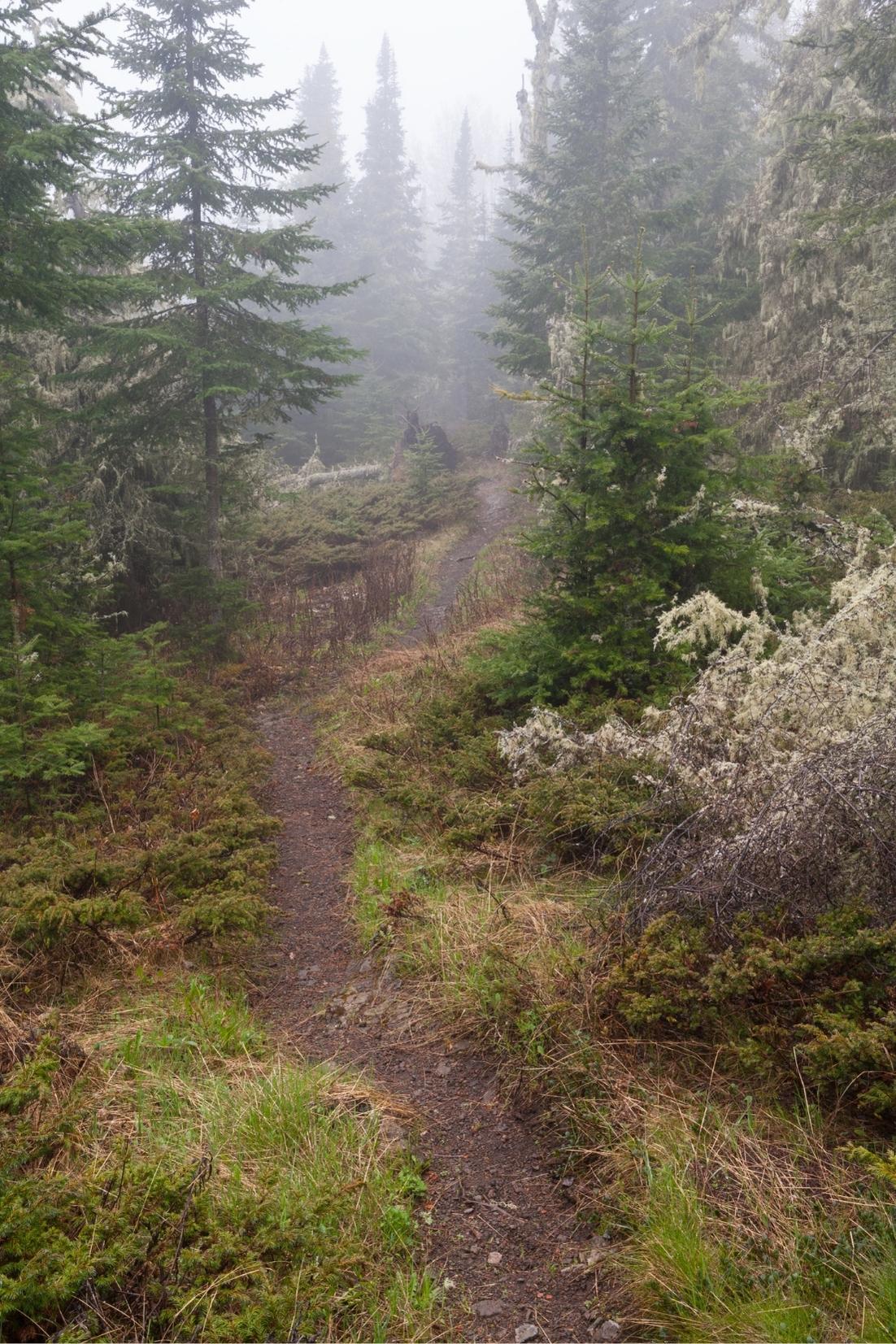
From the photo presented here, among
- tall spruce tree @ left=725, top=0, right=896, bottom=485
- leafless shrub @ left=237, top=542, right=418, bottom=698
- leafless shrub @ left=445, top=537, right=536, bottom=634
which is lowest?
leafless shrub @ left=237, top=542, right=418, bottom=698

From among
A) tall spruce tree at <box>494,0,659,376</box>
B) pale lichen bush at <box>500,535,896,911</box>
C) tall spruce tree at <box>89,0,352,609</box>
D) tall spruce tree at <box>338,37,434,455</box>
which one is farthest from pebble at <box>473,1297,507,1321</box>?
tall spruce tree at <box>338,37,434,455</box>

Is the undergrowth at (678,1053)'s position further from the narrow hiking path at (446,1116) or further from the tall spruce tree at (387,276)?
the tall spruce tree at (387,276)

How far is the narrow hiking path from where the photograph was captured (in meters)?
2.90

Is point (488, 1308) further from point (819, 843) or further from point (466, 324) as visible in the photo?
point (466, 324)

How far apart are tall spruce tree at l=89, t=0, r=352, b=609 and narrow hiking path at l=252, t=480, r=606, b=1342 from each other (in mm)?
7980

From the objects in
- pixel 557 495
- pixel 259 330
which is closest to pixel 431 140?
pixel 259 330

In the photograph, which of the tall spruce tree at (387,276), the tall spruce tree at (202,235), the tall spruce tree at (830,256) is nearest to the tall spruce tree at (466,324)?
the tall spruce tree at (387,276)

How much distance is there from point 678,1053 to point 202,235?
43.4 ft

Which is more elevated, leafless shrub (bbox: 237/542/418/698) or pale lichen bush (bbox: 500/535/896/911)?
pale lichen bush (bbox: 500/535/896/911)

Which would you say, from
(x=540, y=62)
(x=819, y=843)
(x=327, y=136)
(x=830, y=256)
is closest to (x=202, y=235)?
(x=830, y=256)

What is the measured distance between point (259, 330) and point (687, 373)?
7729 millimetres

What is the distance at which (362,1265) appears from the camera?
289cm

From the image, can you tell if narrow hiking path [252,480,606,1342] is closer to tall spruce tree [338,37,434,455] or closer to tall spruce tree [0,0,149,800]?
tall spruce tree [0,0,149,800]

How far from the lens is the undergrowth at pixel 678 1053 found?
8.53 feet
